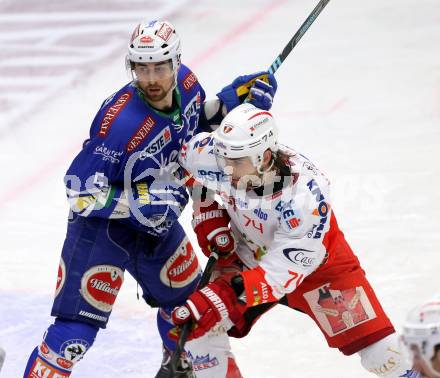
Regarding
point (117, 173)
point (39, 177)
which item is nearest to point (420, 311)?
point (117, 173)

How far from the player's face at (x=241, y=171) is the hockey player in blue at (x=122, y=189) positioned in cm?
40

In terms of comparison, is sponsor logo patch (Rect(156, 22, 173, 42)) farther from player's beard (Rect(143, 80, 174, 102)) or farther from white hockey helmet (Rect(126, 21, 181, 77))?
player's beard (Rect(143, 80, 174, 102))

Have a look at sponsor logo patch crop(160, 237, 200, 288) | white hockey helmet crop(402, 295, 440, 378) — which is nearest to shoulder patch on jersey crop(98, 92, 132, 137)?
sponsor logo patch crop(160, 237, 200, 288)

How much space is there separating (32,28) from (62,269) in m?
3.64

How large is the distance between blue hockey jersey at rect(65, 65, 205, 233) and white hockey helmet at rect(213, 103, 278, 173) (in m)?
0.41

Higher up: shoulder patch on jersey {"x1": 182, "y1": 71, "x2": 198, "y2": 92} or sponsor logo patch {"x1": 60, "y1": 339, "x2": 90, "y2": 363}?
shoulder patch on jersey {"x1": 182, "y1": 71, "x2": 198, "y2": 92}

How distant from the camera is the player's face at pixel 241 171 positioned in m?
3.97

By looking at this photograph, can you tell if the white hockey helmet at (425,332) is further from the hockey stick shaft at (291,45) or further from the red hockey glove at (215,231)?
the hockey stick shaft at (291,45)

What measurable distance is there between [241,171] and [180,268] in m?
0.82

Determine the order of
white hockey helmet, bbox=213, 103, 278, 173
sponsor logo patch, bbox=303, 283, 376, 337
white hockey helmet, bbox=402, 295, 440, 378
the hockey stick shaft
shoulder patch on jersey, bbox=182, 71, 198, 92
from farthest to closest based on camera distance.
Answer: the hockey stick shaft < shoulder patch on jersey, bbox=182, 71, 198, 92 < sponsor logo patch, bbox=303, 283, 376, 337 < white hockey helmet, bbox=213, 103, 278, 173 < white hockey helmet, bbox=402, 295, 440, 378

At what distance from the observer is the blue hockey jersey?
4.33 m

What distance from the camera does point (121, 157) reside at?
4332 mm

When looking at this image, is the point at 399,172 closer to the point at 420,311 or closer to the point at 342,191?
the point at 342,191

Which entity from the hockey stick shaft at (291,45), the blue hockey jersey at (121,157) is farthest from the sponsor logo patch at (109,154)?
the hockey stick shaft at (291,45)
